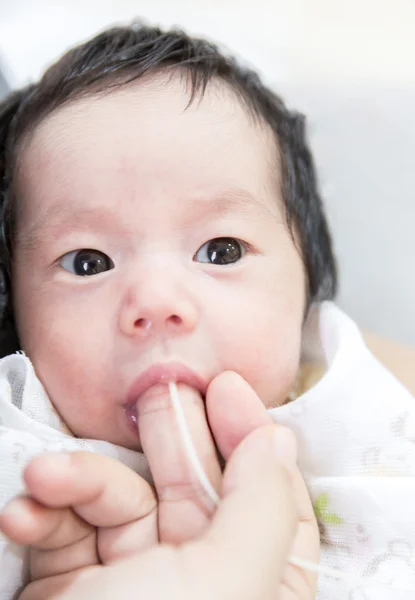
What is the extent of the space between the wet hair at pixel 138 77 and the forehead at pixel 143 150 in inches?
1.1

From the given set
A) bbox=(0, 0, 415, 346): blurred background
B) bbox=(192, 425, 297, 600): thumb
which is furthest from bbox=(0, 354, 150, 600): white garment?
bbox=(0, 0, 415, 346): blurred background

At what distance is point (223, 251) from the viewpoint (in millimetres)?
812

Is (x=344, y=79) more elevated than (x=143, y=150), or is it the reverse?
(x=344, y=79)

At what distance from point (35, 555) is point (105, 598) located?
0.63 feet

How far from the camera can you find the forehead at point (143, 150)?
2.53 ft

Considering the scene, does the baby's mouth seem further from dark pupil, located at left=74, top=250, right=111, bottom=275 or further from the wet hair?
the wet hair

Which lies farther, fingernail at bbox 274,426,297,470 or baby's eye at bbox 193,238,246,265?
baby's eye at bbox 193,238,246,265

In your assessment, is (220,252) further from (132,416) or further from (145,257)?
(132,416)

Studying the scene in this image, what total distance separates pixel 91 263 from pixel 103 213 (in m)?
0.07

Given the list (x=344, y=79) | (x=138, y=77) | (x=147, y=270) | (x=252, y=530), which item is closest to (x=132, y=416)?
(x=147, y=270)

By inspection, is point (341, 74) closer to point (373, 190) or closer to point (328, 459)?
point (373, 190)

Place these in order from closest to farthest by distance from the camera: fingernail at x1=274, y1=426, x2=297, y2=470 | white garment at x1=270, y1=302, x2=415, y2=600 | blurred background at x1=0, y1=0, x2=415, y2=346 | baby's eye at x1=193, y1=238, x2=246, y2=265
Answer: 1. fingernail at x1=274, y1=426, x2=297, y2=470
2. white garment at x1=270, y1=302, x2=415, y2=600
3. baby's eye at x1=193, y1=238, x2=246, y2=265
4. blurred background at x1=0, y1=0, x2=415, y2=346

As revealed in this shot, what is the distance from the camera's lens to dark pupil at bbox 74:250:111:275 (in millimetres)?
791

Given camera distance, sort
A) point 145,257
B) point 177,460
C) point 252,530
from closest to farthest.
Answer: point 252,530 < point 177,460 < point 145,257
